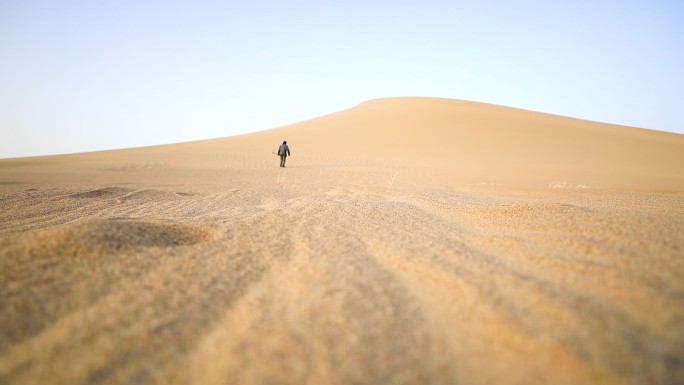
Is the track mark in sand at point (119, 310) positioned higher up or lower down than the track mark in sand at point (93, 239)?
lower down

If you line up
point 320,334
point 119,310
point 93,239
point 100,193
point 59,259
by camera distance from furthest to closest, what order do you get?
point 100,193
point 93,239
point 59,259
point 119,310
point 320,334

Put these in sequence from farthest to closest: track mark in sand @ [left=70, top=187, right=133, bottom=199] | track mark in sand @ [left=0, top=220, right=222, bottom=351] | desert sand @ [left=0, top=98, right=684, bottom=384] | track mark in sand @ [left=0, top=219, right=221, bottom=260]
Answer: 1. track mark in sand @ [left=70, top=187, right=133, bottom=199]
2. track mark in sand @ [left=0, top=219, right=221, bottom=260]
3. track mark in sand @ [left=0, top=220, right=222, bottom=351]
4. desert sand @ [left=0, top=98, right=684, bottom=384]

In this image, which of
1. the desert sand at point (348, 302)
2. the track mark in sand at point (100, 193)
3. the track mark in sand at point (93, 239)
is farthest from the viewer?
the track mark in sand at point (100, 193)

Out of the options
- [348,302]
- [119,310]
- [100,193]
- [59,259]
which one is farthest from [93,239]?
[100,193]

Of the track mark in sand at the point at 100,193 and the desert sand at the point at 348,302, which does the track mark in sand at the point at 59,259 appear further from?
the track mark in sand at the point at 100,193


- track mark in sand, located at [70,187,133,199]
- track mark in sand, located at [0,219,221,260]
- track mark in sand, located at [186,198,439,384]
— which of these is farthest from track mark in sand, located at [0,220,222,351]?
track mark in sand, located at [70,187,133,199]

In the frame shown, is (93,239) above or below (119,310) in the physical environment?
above

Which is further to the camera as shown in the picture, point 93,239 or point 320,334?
point 93,239

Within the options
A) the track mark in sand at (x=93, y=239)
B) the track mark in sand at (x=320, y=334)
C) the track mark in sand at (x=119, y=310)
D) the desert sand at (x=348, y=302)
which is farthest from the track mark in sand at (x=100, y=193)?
the track mark in sand at (x=320, y=334)

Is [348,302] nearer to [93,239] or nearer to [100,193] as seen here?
[93,239]

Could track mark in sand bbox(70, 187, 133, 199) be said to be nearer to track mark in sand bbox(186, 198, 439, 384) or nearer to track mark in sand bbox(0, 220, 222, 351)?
track mark in sand bbox(0, 220, 222, 351)

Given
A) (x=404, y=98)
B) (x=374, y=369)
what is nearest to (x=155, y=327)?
(x=374, y=369)

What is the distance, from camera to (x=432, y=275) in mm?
1698

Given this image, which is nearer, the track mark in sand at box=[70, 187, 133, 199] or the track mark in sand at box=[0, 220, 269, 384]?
the track mark in sand at box=[0, 220, 269, 384]
